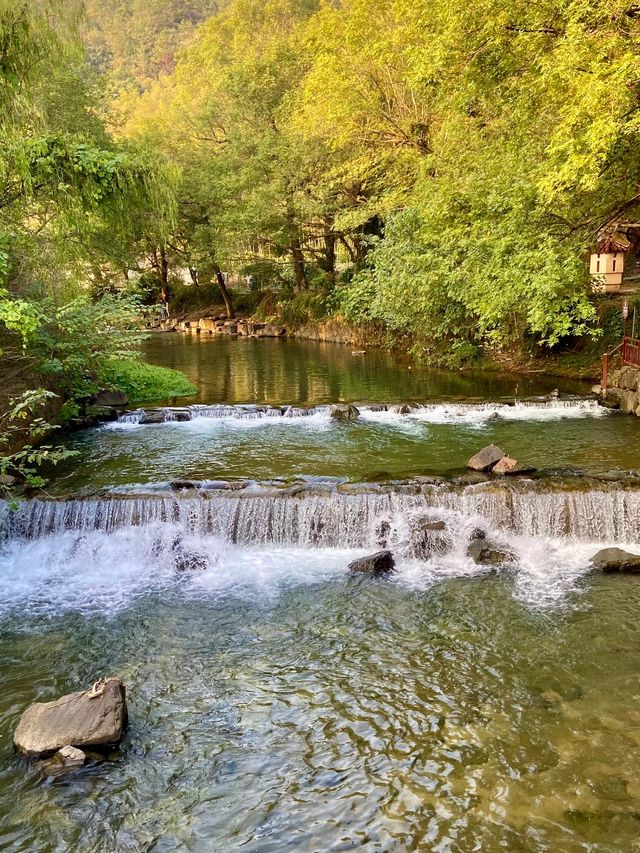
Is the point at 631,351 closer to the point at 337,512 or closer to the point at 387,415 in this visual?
the point at 387,415

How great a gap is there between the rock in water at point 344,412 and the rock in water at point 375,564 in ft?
24.2

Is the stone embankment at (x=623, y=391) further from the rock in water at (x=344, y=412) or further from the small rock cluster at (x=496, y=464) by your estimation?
the rock in water at (x=344, y=412)

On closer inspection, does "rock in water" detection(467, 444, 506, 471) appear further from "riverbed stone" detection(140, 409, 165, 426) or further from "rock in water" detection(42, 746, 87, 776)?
"riverbed stone" detection(140, 409, 165, 426)

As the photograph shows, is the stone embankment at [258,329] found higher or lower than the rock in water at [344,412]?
higher

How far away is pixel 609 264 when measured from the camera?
66.2 ft

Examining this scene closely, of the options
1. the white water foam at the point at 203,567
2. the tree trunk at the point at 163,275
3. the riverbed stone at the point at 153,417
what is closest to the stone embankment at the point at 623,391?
the white water foam at the point at 203,567

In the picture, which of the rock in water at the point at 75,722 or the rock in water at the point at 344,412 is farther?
the rock in water at the point at 344,412

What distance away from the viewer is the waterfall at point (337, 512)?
1045 centimetres

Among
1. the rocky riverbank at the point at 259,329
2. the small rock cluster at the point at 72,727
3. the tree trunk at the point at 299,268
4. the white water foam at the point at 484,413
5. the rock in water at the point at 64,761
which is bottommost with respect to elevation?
the rock in water at the point at 64,761

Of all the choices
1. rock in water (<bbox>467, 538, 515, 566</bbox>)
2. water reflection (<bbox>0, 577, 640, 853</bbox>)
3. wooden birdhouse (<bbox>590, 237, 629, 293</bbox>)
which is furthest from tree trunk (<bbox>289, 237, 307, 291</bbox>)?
water reflection (<bbox>0, 577, 640, 853</bbox>)

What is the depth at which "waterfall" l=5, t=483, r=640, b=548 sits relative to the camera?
10.5 m

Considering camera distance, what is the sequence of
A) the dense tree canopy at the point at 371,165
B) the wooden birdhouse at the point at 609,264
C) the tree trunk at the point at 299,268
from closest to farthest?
the dense tree canopy at the point at 371,165 < the wooden birdhouse at the point at 609,264 < the tree trunk at the point at 299,268

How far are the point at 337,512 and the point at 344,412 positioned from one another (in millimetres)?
6434

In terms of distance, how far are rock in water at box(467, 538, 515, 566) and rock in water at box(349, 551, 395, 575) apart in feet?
4.22
